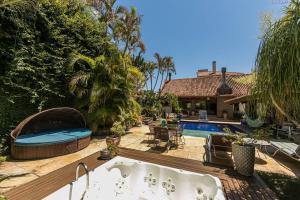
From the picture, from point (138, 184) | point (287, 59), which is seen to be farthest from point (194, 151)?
point (287, 59)

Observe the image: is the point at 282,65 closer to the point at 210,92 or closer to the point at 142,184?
the point at 142,184

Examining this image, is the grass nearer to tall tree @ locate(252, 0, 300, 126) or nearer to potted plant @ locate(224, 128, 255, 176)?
potted plant @ locate(224, 128, 255, 176)

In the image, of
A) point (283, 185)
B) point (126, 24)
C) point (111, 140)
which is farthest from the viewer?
point (126, 24)

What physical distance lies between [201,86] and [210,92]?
80.4 inches

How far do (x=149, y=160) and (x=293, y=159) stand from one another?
563 cm

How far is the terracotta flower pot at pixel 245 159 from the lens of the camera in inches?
149

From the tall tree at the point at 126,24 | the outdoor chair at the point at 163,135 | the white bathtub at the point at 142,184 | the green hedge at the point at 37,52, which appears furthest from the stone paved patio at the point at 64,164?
the tall tree at the point at 126,24

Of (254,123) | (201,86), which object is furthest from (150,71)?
(254,123)

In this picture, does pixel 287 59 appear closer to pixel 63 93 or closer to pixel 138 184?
pixel 138 184

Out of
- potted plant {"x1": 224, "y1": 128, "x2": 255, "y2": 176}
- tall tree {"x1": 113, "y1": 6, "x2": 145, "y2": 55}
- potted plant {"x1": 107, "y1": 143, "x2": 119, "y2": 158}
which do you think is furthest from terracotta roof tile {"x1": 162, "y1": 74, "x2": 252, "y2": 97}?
potted plant {"x1": 107, "y1": 143, "x2": 119, "y2": 158}

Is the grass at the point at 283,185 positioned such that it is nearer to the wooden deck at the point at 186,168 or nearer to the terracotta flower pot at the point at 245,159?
the wooden deck at the point at 186,168

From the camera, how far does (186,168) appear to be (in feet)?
13.4

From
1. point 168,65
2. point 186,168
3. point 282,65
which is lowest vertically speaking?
point 186,168

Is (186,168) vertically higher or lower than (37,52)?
lower
